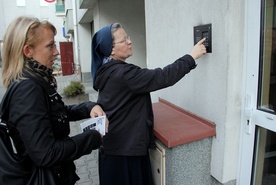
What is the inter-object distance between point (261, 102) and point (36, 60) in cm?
149

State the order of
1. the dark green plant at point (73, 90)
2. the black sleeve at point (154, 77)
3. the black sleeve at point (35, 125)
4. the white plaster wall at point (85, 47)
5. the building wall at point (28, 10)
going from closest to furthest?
1. the black sleeve at point (35, 125)
2. the black sleeve at point (154, 77)
3. the dark green plant at point (73, 90)
4. the white plaster wall at point (85, 47)
5. the building wall at point (28, 10)

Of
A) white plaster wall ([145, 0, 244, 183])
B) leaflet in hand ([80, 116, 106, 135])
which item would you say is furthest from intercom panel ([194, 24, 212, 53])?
leaflet in hand ([80, 116, 106, 135])

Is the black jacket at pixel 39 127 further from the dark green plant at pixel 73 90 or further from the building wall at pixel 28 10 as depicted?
the building wall at pixel 28 10

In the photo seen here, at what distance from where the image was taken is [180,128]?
2.14m

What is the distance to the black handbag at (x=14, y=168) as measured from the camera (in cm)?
138

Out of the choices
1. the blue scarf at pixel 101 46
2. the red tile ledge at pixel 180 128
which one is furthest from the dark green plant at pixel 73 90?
the blue scarf at pixel 101 46

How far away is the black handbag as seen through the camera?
1383 mm

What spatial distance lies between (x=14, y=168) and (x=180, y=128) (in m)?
1.26

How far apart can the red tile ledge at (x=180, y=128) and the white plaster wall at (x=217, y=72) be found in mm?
63

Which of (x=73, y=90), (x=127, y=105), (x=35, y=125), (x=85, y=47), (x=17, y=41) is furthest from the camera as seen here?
(x=85, y=47)

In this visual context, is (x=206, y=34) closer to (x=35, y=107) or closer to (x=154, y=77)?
(x=154, y=77)

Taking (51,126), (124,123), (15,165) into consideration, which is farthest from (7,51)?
(124,123)

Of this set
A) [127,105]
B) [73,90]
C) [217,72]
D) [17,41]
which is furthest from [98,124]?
[73,90]

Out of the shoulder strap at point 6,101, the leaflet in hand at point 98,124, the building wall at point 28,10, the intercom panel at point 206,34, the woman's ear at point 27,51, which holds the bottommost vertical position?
the leaflet in hand at point 98,124
